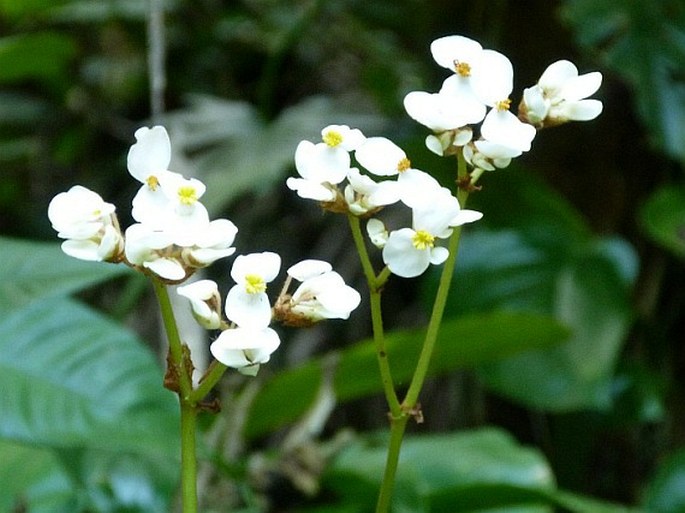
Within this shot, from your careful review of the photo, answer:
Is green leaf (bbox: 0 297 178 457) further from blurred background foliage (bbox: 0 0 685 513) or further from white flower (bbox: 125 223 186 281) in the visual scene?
white flower (bbox: 125 223 186 281)

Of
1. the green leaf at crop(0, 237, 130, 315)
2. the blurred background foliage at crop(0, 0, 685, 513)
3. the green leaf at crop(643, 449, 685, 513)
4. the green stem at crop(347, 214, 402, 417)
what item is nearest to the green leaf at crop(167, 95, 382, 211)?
the blurred background foliage at crop(0, 0, 685, 513)

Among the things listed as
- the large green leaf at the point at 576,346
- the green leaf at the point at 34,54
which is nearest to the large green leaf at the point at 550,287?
the large green leaf at the point at 576,346

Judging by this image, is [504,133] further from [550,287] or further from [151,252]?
[550,287]

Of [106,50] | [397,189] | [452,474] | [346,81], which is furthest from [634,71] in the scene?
[106,50]

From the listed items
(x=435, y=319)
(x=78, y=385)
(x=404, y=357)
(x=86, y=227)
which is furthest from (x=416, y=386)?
(x=404, y=357)

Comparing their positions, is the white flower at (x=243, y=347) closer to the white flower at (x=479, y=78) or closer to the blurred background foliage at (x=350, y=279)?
the white flower at (x=479, y=78)

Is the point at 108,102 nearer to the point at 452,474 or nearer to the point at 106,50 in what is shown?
the point at 106,50
